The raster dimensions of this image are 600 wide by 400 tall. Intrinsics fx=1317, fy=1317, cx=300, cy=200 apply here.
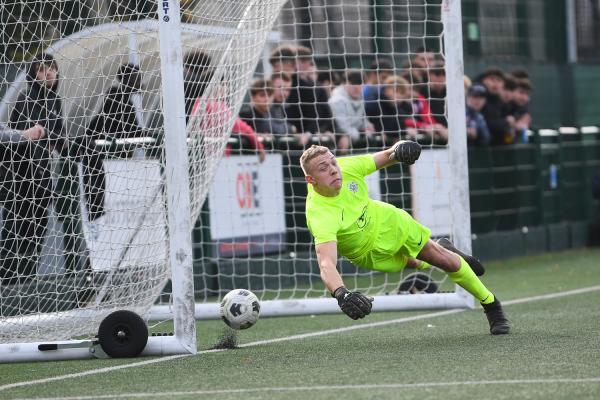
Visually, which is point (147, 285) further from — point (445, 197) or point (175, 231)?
point (445, 197)

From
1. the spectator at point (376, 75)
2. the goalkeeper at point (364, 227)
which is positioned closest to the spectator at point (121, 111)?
the goalkeeper at point (364, 227)

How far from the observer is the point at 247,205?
12.4m

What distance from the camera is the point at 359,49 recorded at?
12898 mm

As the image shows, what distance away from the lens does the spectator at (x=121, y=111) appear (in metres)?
8.47

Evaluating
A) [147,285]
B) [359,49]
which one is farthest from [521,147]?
[147,285]

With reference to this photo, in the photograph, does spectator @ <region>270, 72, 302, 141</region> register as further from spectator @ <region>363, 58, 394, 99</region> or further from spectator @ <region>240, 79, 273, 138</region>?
spectator @ <region>363, 58, 394, 99</region>

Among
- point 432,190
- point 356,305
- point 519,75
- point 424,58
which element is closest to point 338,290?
point 356,305

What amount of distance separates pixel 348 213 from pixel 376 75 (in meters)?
4.15

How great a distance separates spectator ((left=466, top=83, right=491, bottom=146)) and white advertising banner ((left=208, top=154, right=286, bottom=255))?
3.15m

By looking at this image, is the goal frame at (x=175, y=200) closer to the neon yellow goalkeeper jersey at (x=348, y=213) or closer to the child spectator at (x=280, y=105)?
the neon yellow goalkeeper jersey at (x=348, y=213)

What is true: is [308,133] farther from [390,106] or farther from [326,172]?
[326,172]

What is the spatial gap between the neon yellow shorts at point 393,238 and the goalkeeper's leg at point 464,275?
82 millimetres

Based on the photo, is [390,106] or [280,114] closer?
[280,114]

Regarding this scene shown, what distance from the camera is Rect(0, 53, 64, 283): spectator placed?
8.57m
